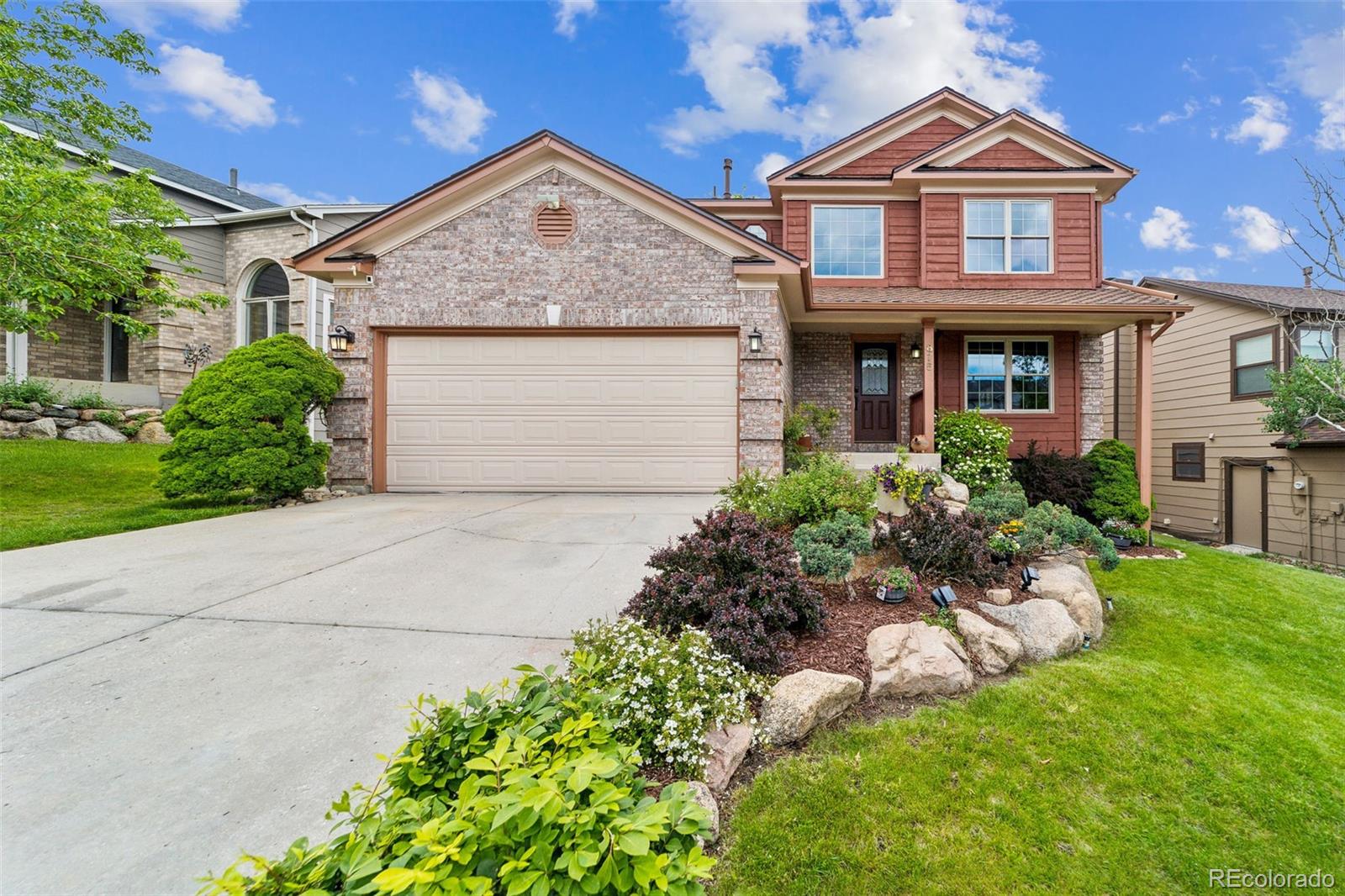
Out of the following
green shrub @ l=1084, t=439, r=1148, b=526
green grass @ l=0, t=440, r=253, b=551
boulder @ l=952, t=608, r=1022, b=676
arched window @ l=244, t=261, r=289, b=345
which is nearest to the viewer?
boulder @ l=952, t=608, r=1022, b=676

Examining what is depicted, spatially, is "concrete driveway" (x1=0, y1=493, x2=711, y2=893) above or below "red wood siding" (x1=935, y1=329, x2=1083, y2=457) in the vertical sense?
below

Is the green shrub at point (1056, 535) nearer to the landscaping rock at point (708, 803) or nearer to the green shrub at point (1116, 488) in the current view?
the green shrub at point (1116, 488)

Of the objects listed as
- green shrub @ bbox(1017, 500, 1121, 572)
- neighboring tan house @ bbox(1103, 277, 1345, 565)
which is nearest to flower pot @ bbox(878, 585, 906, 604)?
green shrub @ bbox(1017, 500, 1121, 572)

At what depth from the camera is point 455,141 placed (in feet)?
44.7

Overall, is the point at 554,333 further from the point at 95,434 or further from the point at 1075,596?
the point at 95,434

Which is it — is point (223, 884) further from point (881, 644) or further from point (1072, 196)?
point (1072, 196)

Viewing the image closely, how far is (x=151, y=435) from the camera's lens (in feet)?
36.8

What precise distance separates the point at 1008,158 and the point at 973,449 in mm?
6183

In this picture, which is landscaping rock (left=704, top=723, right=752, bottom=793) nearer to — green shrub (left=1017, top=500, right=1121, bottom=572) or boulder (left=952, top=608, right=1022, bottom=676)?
boulder (left=952, top=608, right=1022, bottom=676)

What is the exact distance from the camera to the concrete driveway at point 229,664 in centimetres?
172

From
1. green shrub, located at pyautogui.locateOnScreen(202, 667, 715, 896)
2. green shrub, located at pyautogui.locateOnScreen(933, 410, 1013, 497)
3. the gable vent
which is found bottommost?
green shrub, located at pyautogui.locateOnScreen(202, 667, 715, 896)

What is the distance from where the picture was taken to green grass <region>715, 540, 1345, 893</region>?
1869mm

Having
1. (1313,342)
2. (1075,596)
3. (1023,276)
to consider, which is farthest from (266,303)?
(1313,342)

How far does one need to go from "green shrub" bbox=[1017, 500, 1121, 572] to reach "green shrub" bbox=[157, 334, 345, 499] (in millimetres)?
8485
